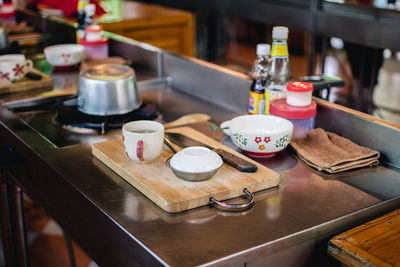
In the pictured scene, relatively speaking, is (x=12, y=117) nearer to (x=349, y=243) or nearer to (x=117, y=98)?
(x=117, y=98)

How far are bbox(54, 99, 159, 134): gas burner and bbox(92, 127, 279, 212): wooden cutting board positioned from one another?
0.29 meters

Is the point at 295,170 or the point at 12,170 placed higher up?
the point at 295,170

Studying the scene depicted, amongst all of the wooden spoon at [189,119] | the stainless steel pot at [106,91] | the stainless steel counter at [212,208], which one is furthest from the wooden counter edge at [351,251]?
the stainless steel pot at [106,91]

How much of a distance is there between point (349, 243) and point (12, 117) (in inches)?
45.9

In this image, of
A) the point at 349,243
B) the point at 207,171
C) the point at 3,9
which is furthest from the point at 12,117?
the point at 3,9

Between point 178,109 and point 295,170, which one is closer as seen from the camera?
point 295,170

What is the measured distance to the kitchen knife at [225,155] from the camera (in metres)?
1.18

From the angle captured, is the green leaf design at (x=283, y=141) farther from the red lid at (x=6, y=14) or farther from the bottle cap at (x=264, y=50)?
the red lid at (x=6, y=14)

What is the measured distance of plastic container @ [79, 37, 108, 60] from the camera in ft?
7.57

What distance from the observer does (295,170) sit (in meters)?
1.27

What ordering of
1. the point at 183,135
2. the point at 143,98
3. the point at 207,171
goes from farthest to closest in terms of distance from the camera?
1. the point at 143,98
2. the point at 183,135
3. the point at 207,171

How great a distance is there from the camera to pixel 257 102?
1.51m

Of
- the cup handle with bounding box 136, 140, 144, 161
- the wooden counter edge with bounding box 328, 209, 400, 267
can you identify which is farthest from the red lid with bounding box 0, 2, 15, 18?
the wooden counter edge with bounding box 328, 209, 400, 267

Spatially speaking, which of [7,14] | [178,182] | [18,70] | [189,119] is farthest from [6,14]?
[178,182]
